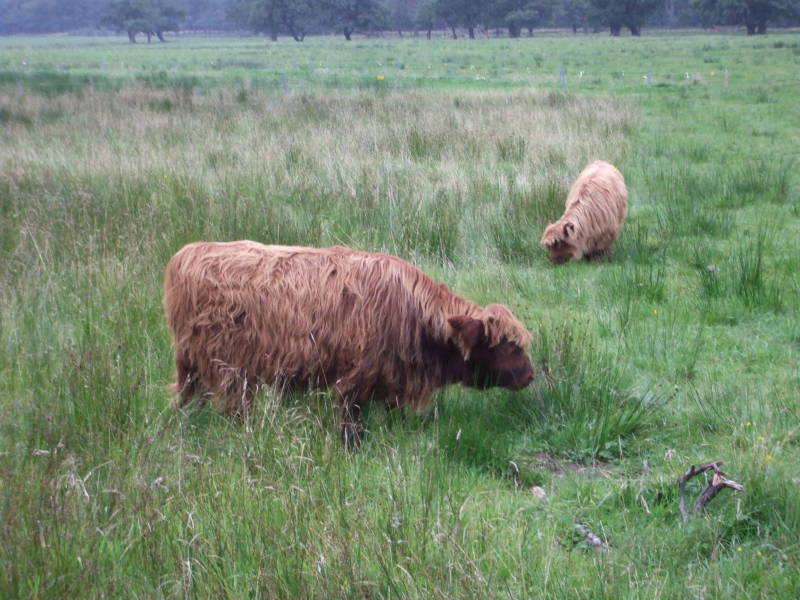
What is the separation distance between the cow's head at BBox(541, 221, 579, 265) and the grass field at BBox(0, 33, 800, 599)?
15cm

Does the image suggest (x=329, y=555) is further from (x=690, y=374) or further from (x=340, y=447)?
(x=690, y=374)

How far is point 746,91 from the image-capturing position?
1972cm

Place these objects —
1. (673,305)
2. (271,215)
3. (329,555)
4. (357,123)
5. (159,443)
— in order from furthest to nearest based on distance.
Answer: (357,123), (271,215), (673,305), (159,443), (329,555)

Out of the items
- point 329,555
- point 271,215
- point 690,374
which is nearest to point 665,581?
point 329,555

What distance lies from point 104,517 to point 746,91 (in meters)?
20.3

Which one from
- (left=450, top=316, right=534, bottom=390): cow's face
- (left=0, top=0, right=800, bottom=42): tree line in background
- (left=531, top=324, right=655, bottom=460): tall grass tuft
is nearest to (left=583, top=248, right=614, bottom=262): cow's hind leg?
(left=531, top=324, right=655, bottom=460): tall grass tuft

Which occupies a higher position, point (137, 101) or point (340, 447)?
point (137, 101)

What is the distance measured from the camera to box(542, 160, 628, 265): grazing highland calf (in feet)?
24.2

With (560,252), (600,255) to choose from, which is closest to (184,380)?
(560,252)

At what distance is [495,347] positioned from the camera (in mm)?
4238

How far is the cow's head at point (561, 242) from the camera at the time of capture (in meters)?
7.38

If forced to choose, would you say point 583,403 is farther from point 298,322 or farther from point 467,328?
point 298,322

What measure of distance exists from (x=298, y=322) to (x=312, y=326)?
71mm

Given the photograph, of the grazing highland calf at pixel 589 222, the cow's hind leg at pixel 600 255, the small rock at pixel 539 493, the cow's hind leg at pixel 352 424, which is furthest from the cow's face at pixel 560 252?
the small rock at pixel 539 493
